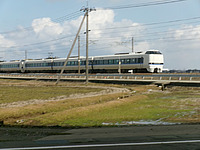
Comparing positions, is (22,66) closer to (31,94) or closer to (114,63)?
(114,63)

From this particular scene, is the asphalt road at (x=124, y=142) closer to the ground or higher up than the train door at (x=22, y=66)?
closer to the ground

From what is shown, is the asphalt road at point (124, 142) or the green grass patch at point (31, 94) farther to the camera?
the green grass patch at point (31, 94)

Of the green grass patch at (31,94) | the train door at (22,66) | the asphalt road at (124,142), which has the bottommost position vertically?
the green grass patch at (31,94)

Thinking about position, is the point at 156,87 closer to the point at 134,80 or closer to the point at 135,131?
the point at 134,80

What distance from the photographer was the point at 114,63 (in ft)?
217

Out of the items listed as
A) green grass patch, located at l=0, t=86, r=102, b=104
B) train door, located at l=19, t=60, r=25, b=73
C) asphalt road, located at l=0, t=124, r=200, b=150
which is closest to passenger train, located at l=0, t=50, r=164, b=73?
train door, located at l=19, t=60, r=25, b=73

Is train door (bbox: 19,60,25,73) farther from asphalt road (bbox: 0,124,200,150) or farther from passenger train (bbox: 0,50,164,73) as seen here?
asphalt road (bbox: 0,124,200,150)

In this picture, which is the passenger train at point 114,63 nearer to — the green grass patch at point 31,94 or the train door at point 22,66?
the train door at point 22,66

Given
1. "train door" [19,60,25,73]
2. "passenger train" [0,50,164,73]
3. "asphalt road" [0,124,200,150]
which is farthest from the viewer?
"train door" [19,60,25,73]

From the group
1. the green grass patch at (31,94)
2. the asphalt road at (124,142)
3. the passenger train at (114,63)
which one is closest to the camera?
the asphalt road at (124,142)

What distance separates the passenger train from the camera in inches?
2315

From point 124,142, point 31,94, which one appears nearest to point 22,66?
point 31,94

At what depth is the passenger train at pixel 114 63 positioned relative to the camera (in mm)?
58812

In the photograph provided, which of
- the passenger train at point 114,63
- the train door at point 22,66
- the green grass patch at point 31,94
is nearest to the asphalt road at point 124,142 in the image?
the green grass patch at point 31,94
